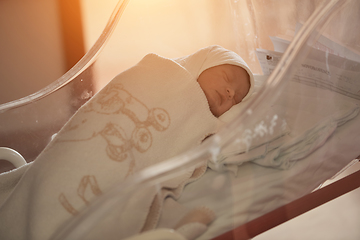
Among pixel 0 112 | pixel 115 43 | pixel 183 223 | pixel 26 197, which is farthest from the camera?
pixel 115 43

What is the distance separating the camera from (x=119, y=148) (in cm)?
83

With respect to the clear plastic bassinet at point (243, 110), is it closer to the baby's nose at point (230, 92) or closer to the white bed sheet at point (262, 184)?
the white bed sheet at point (262, 184)

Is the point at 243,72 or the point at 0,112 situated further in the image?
the point at 0,112

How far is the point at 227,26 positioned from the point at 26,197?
1.06 metres

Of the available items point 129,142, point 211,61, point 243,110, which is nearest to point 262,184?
point 243,110

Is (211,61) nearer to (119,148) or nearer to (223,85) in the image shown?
(223,85)

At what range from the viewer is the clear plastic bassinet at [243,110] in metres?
0.63

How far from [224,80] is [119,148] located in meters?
0.44

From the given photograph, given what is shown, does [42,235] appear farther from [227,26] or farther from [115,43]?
[227,26]

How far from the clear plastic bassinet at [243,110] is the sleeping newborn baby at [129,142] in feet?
0.10

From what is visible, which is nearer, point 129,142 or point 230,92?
point 129,142

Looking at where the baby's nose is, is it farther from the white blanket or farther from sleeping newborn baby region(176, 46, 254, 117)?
the white blanket

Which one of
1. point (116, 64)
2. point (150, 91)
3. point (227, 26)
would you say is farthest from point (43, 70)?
point (150, 91)

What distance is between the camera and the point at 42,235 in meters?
0.70
